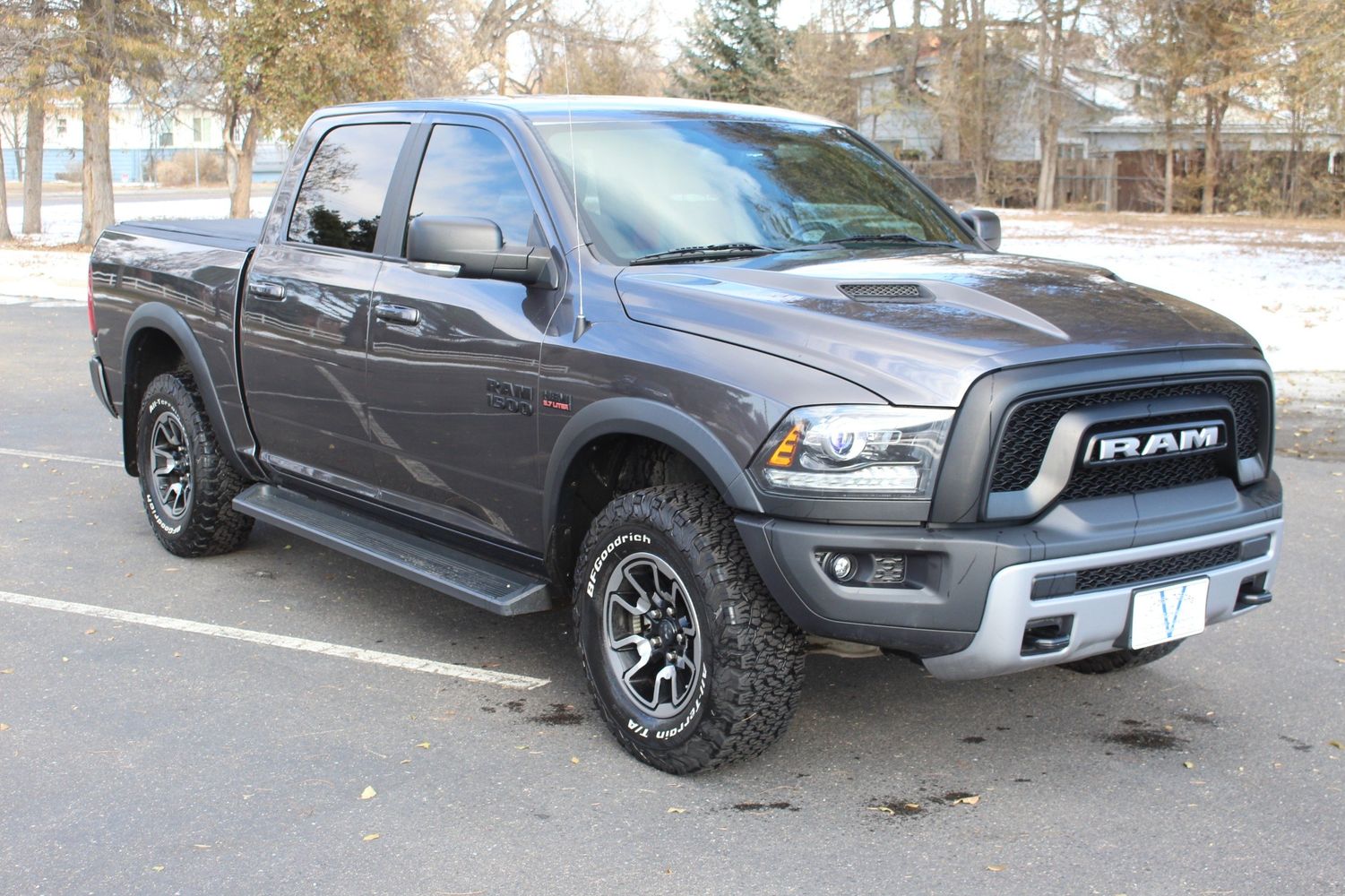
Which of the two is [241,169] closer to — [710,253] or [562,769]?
[710,253]

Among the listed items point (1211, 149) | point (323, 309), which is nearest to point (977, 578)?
point (323, 309)

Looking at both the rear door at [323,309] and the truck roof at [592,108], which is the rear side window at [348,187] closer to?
the rear door at [323,309]

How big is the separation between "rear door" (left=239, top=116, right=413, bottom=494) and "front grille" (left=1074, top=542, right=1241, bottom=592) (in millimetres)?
2756

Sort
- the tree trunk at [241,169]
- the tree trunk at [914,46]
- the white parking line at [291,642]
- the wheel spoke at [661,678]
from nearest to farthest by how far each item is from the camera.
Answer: the wheel spoke at [661,678] < the white parking line at [291,642] < the tree trunk at [241,169] < the tree trunk at [914,46]

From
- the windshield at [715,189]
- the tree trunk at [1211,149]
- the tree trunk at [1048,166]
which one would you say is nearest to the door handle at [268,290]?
the windshield at [715,189]

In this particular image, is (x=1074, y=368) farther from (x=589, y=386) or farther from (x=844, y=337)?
(x=589, y=386)

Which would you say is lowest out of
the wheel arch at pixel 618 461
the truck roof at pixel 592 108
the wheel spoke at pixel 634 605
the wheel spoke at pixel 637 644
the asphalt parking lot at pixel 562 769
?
the asphalt parking lot at pixel 562 769

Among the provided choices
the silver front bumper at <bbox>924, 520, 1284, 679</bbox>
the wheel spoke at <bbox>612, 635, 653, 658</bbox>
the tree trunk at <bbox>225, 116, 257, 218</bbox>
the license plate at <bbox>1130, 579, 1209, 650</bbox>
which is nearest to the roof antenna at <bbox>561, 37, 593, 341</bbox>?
the wheel spoke at <bbox>612, 635, 653, 658</bbox>

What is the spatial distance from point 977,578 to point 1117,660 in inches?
66.8

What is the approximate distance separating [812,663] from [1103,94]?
66149 millimetres

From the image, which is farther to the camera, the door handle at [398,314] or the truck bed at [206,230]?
the truck bed at [206,230]

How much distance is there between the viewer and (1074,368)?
3.79 meters

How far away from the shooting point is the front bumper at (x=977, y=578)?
12.2ft

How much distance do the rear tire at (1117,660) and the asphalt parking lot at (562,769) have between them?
68 millimetres
